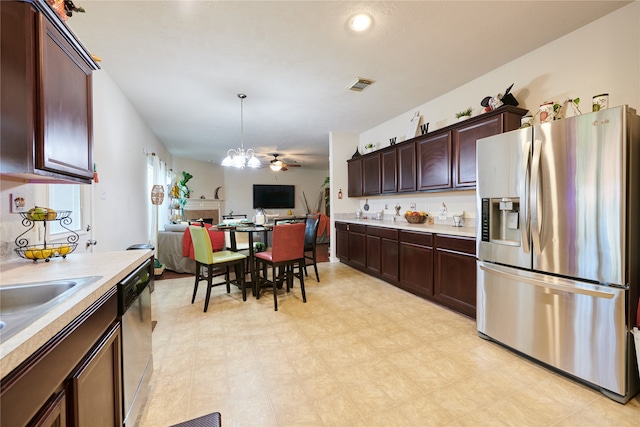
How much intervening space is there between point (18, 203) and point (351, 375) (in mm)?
2250

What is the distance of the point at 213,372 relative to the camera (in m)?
1.96

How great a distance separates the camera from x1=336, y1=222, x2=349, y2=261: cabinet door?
5.06m

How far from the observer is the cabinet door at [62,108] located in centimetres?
115

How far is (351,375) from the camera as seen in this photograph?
1.91m

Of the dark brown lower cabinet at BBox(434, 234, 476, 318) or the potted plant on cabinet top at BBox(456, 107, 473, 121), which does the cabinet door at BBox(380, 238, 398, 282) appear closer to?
the dark brown lower cabinet at BBox(434, 234, 476, 318)

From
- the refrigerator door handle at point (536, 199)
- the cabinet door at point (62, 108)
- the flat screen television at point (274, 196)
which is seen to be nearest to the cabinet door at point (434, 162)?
the refrigerator door handle at point (536, 199)

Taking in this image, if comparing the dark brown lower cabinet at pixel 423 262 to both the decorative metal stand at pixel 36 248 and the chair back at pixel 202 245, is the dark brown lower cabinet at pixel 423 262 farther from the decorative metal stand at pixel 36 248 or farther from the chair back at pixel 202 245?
the decorative metal stand at pixel 36 248

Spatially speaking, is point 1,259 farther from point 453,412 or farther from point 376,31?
point 376,31

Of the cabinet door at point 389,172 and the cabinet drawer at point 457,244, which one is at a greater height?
the cabinet door at point 389,172

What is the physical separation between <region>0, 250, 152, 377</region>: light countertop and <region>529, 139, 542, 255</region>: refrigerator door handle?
249 centimetres

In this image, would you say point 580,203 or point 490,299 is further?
point 490,299

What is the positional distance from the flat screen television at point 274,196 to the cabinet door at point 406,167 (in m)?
6.39


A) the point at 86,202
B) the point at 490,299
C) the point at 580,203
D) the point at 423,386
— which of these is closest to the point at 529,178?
the point at 580,203

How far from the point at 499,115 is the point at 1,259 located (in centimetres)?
378
